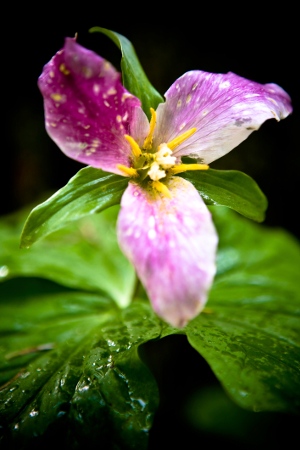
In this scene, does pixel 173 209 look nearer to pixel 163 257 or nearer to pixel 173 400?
pixel 163 257

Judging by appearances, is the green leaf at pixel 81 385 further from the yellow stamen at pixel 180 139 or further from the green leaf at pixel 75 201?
the yellow stamen at pixel 180 139

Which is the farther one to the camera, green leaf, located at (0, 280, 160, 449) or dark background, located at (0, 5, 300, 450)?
dark background, located at (0, 5, 300, 450)

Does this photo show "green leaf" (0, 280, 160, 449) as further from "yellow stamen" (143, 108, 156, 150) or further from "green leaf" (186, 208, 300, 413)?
"yellow stamen" (143, 108, 156, 150)

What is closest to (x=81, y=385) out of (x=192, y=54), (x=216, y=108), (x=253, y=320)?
(x=253, y=320)

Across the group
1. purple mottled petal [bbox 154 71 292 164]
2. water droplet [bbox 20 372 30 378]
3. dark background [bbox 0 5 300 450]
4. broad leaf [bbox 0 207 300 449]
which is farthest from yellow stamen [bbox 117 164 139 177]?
dark background [bbox 0 5 300 450]

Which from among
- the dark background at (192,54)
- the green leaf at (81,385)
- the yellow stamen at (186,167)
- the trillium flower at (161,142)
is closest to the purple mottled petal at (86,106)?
the trillium flower at (161,142)

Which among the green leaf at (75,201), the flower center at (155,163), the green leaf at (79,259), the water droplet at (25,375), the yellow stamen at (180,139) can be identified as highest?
the yellow stamen at (180,139)

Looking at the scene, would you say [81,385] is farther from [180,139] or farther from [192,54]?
[192,54]
